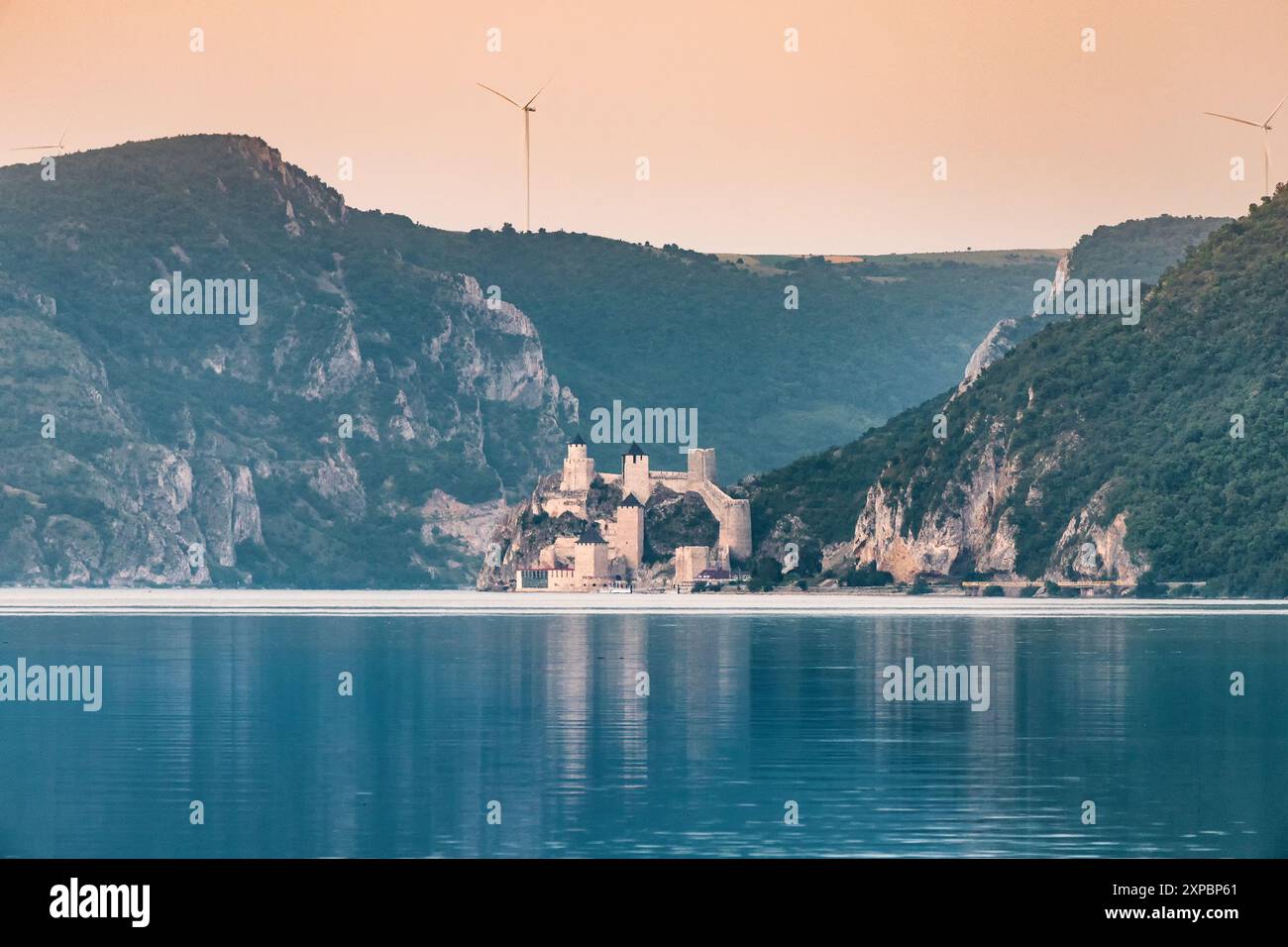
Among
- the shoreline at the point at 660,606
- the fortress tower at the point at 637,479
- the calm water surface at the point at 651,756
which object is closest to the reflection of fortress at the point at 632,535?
the fortress tower at the point at 637,479

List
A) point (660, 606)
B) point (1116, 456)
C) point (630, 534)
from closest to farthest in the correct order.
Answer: point (660, 606) < point (1116, 456) < point (630, 534)

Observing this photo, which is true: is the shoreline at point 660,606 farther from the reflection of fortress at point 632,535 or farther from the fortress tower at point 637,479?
the fortress tower at point 637,479

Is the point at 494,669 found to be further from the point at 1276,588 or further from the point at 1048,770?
the point at 1276,588

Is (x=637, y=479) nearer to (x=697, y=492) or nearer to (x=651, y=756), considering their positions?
(x=697, y=492)

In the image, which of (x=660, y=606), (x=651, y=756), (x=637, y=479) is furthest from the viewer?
(x=637, y=479)

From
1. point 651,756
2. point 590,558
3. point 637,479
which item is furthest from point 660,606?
point 651,756

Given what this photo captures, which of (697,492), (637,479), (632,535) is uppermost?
(637,479)
